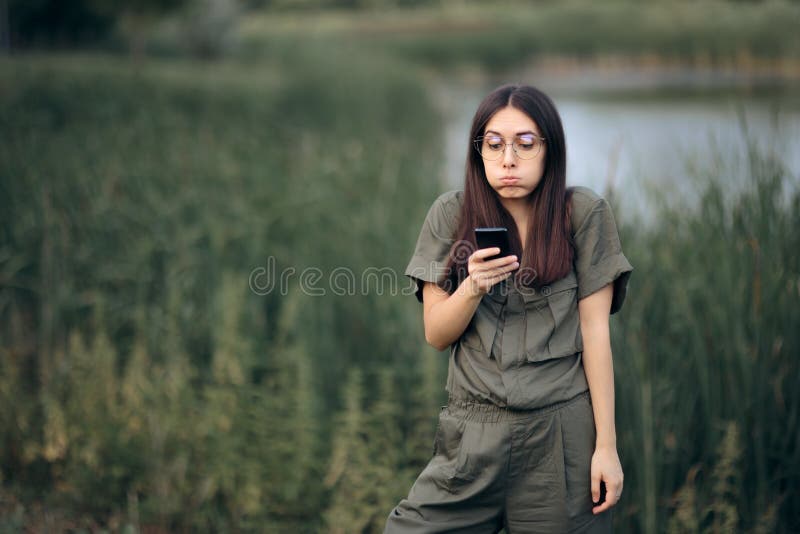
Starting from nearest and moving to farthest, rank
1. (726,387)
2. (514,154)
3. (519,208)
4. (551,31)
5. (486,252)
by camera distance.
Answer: (486,252)
(514,154)
(519,208)
(726,387)
(551,31)

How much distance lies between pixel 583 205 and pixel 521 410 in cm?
44

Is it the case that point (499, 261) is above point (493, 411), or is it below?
above

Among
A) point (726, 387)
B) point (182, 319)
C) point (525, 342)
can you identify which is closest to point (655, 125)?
point (182, 319)

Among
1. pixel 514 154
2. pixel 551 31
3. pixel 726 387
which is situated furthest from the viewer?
pixel 551 31

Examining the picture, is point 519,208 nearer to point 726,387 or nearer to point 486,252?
point 486,252

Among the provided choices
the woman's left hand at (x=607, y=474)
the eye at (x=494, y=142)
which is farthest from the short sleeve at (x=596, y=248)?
the woman's left hand at (x=607, y=474)

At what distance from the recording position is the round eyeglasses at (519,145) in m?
1.65

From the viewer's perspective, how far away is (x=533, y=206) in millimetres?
1728

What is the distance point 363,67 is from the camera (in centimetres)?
1305

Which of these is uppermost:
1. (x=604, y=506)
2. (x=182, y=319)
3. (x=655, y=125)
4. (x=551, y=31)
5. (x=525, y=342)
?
(x=551, y=31)

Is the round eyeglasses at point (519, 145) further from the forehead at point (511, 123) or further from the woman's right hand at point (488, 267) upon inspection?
the woman's right hand at point (488, 267)

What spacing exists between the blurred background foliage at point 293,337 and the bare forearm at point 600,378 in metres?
0.79

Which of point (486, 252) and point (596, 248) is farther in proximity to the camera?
point (596, 248)

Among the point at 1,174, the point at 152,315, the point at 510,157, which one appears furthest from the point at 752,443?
the point at 1,174
